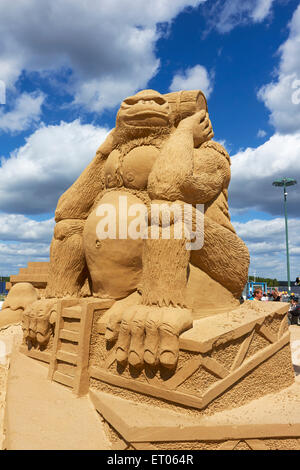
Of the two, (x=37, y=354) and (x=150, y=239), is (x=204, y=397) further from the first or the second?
(x=37, y=354)

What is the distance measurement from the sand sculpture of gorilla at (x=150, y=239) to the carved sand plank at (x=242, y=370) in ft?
1.02

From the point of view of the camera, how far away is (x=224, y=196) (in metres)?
3.28

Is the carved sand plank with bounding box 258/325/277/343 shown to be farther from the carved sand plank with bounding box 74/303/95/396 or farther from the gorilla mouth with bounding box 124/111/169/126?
the gorilla mouth with bounding box 124/111/169/126

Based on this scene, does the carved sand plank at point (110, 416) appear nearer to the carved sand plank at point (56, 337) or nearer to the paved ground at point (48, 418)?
the paved ground at point (48, 418)

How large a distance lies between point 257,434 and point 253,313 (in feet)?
3.47

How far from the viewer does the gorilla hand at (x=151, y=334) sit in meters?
2.04

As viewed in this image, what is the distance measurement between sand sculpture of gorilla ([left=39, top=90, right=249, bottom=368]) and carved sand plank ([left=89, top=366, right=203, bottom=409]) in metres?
0.15

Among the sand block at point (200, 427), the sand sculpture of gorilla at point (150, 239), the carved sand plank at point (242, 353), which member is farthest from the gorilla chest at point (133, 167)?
the sand block at point (200, 427)

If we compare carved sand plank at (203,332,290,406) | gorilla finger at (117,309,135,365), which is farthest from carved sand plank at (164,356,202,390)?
gorilla finger at (117,309,135,365)

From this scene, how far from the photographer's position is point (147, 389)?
2.14 meters

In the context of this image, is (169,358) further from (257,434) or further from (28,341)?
(28,341)

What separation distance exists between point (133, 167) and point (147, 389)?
1.79 metres

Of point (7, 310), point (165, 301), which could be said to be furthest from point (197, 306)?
point (7, 310)

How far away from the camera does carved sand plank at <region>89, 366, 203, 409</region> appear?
6.46 feet
